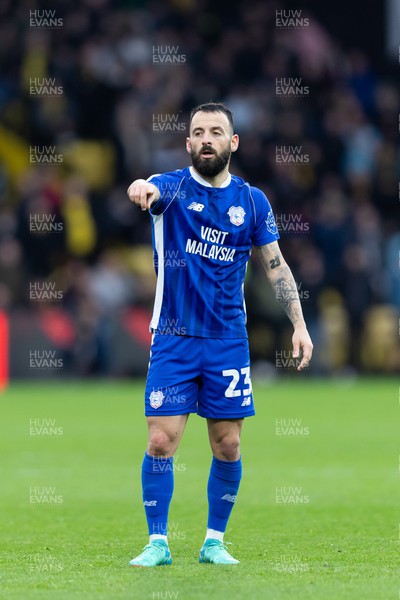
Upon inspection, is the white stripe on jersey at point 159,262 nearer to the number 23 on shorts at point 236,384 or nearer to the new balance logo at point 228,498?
the number 23 on shorts at point 236,384

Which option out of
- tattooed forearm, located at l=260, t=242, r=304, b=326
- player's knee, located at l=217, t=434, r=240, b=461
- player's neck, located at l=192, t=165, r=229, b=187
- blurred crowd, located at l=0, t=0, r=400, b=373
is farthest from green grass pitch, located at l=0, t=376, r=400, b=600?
blurred crowd, located at l=0, t=0, r=400, b=373

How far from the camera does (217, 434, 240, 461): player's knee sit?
275 inches

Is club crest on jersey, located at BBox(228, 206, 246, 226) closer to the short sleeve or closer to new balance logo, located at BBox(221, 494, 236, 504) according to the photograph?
the short sleeve

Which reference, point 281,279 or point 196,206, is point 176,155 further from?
point 196,206

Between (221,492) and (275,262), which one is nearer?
(221,492)

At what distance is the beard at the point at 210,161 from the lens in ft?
22.5

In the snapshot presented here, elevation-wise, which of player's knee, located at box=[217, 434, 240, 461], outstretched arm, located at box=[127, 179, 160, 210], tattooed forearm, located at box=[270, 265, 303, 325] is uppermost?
outstretched arm, located at box=[127, 179, 160, 210]

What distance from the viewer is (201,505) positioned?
9.23m

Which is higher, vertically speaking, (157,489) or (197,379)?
(197,379)

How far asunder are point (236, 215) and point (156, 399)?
1056 millimetres

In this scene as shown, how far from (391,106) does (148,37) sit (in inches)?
187

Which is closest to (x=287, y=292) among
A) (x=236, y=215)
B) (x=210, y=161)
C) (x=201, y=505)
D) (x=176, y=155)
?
(x=236, y=215)

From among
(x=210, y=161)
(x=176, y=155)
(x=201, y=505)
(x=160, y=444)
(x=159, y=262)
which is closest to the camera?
(x=160, y=444)

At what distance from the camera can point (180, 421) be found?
6.82 metres
